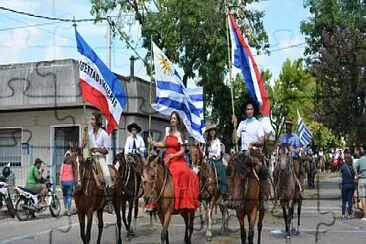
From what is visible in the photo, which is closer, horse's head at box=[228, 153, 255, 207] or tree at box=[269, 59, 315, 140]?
horse's head at box=[228, 153, 255, 207]

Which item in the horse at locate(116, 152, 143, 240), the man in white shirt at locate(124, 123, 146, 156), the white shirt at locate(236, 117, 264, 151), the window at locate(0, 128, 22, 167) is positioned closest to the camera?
the white shirt at locate(236, 117, 264, 151)

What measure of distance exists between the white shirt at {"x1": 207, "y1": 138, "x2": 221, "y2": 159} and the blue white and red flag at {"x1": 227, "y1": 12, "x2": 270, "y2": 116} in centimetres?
226

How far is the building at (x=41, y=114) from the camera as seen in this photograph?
2259 cm

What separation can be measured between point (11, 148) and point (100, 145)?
14298mm

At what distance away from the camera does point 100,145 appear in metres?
11.0

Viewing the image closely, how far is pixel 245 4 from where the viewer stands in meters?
22.8

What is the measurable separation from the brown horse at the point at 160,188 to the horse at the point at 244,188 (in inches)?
43.0

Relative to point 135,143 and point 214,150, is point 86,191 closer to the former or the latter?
point 135,143

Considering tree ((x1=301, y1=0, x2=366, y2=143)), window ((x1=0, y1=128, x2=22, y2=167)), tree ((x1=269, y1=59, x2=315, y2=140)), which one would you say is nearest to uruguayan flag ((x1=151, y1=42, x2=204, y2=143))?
tree ((x1=301, y1=0, x2=366, y2=143))

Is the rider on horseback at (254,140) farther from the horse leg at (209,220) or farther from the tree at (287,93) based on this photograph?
the tree at (287,93)

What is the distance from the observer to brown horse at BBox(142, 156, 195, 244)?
971cm

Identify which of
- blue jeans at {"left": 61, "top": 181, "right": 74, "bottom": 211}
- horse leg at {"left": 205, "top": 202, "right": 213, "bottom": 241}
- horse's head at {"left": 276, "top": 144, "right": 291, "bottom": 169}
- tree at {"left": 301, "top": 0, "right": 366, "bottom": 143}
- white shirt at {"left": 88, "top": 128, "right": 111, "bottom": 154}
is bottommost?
horse leg at {"left": 205, "top": 202, "right": 213, "bottom": 241}

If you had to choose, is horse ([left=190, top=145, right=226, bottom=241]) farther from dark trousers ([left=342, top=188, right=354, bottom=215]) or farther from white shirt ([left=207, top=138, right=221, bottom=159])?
dark trousers ([left=342, top=188, right=354, bottom=215])

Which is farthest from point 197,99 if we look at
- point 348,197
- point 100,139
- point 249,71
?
point 348,197
